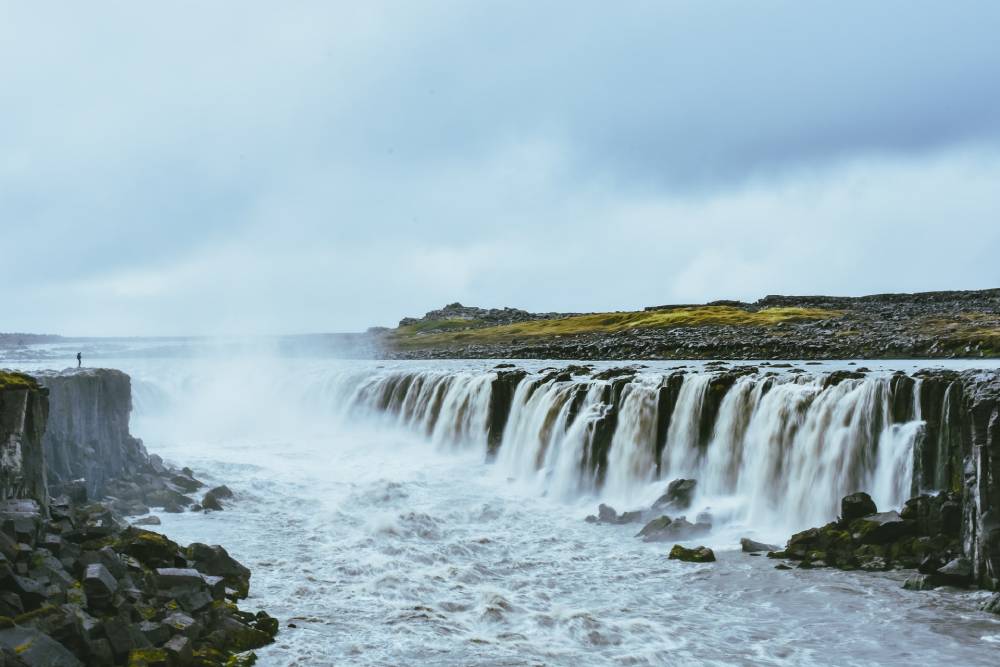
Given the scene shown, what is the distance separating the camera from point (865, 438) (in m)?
22.1

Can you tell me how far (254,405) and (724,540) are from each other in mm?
36632

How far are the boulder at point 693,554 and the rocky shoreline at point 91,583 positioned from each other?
9779mm

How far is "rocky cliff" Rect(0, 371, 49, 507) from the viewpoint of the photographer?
15988mm

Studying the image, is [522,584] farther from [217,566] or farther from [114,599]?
[114,599]

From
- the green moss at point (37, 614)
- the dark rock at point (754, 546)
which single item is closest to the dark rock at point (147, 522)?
the green moss at point (37, 614)

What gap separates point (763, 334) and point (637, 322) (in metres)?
29.0

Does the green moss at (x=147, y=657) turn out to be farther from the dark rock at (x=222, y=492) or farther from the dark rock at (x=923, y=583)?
the dark rock at (x=222, y=492)

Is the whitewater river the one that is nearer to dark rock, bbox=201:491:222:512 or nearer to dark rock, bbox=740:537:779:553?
dark rock, bbox=201:491:222:512

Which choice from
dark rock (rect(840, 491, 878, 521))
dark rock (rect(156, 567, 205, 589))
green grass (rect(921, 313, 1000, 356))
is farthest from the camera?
green grass (rect(921, 313, 1000, 356))

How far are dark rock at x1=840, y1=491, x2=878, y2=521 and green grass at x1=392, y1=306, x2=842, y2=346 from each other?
6122 cm

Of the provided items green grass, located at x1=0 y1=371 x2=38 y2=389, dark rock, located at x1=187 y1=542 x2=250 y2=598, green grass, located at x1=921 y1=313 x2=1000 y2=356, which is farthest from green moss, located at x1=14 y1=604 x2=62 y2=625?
green grass, located at x1=921 y1=313 x2=1000 y2=356

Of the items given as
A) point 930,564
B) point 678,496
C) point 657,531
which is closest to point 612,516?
point 678,496

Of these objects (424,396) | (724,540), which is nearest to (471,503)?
(724,540)

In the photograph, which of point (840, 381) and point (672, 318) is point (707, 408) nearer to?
point (840, 381)
